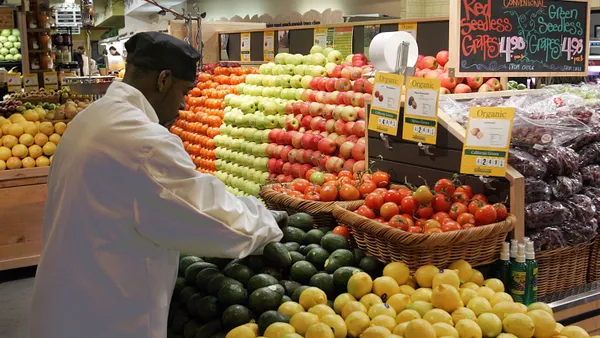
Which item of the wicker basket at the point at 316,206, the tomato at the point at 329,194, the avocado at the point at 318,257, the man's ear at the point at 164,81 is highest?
the man's ear at the point at 164,81

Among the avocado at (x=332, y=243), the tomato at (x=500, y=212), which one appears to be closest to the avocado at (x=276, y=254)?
the avocado at (x=332, y=243)

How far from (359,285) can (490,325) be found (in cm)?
50

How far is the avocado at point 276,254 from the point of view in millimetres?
2607

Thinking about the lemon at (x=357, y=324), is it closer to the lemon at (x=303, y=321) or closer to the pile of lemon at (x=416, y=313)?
the pile of lemon at (x=416, y=313)

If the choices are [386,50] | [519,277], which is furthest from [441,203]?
[386,50]

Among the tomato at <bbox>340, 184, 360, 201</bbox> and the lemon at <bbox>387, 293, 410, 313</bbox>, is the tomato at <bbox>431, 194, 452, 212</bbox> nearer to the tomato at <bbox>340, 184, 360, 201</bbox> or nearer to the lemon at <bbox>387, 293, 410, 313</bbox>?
the tomato at <bbox>340, 184, 360, 201</bbox>

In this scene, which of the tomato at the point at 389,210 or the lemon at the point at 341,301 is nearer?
the lemon at the point at 341,301

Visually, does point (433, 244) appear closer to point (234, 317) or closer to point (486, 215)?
point (486, 215)

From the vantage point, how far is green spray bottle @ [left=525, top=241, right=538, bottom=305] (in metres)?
2.80

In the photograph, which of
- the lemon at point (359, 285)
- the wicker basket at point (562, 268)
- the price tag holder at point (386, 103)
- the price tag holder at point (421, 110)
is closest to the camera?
the lemon at point (359, 285)

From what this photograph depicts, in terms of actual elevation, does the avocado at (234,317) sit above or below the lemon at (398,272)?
below

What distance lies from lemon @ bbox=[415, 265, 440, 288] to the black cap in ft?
3.90

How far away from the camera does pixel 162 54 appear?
7.15 feet

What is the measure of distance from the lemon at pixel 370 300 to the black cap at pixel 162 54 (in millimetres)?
1033
